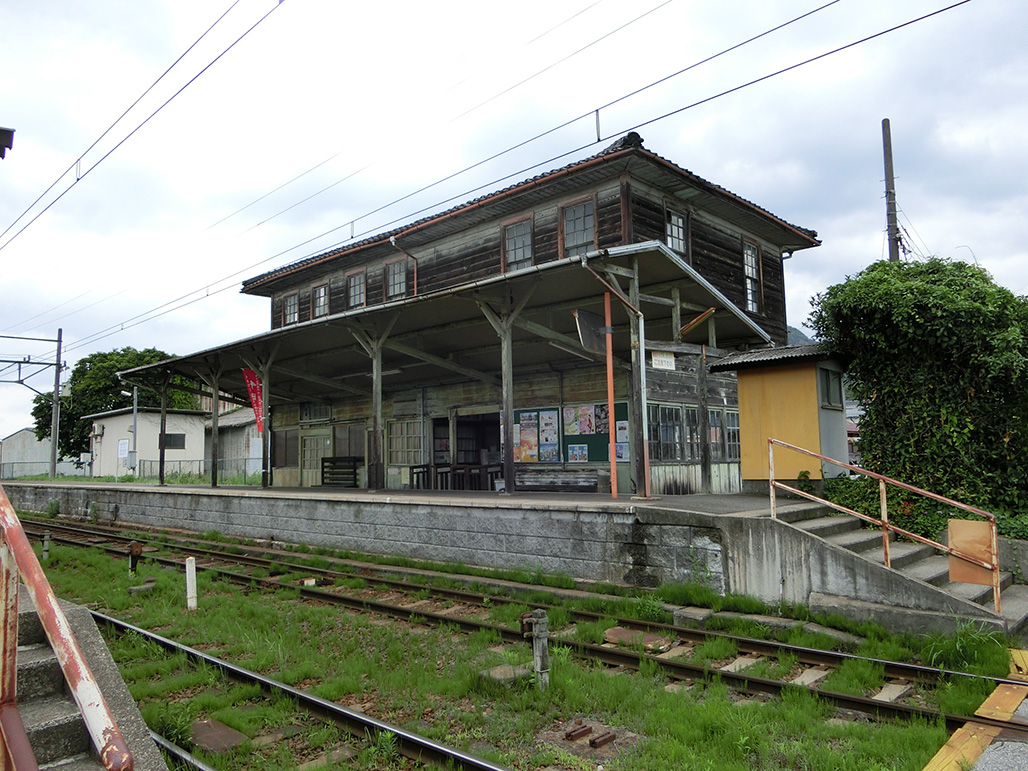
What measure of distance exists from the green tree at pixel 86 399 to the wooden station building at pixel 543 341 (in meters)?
27.3

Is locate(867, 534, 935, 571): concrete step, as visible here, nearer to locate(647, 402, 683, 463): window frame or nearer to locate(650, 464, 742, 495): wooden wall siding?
locate(650, 464, 742, 495): wooden wall siding

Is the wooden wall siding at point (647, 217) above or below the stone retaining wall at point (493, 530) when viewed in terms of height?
above

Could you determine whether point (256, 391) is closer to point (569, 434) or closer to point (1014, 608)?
point (569, 434)

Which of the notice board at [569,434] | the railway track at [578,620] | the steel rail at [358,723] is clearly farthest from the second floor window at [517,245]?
the steel rail at [358,723]

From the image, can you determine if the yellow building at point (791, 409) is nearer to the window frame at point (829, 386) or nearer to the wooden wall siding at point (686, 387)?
the window frame at point (829, 386)

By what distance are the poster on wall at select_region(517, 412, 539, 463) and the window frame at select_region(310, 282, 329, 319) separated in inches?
410

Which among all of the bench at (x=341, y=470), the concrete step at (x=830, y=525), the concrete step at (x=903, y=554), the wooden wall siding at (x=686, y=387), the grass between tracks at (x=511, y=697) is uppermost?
the wooden wall siding at (x=686, y=387)

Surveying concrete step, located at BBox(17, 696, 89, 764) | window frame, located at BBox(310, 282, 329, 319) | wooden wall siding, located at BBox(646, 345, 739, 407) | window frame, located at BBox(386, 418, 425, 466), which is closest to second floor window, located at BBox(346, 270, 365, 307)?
window frame, located at BBox(310, 282, 329, 319)

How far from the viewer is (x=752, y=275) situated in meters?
19.4

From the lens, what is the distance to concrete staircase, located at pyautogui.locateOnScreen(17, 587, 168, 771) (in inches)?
109

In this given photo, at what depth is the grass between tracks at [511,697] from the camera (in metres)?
4.26

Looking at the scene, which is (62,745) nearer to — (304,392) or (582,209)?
(582,209)

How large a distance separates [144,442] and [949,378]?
1377 inches

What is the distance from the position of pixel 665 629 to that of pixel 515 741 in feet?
8.83
